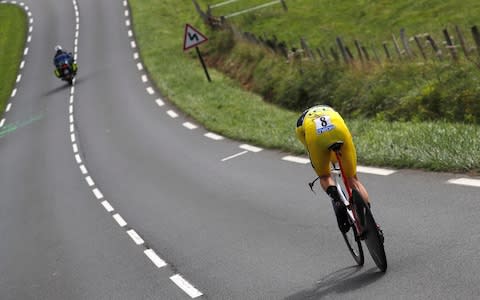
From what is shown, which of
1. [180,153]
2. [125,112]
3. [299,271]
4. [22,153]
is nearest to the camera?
[299,271]

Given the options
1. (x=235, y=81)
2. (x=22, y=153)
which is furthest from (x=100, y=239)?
(x=235, y=81)

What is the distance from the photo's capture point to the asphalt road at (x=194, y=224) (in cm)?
706

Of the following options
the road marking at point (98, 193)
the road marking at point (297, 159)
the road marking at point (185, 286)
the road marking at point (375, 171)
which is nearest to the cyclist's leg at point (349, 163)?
the road marking at point (185, 286)

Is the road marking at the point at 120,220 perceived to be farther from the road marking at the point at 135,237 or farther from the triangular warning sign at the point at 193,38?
the triangular warning sign at the point at 193,38

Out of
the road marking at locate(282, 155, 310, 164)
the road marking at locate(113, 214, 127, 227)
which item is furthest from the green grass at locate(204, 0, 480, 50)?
the road marking at locate(113, 214, 127, 227)

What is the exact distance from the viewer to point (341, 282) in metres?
6.98

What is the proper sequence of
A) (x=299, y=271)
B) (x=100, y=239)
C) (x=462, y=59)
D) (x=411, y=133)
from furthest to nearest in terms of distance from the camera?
(x=462, y=59) < (x=100, y=239) < (x=411, y=133) < (x=299, y=271)

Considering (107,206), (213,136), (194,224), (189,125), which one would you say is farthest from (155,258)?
(189,125)

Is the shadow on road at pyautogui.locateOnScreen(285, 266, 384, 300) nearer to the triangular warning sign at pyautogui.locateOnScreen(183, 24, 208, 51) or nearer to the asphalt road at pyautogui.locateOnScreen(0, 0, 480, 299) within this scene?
the asphalt road at pyautogui.locateOnScreen(0, 0, 480, 299)

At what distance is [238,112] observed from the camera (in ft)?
67.5

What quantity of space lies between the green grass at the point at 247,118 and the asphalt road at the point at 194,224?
390 millimetres

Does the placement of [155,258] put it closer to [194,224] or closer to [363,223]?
[194,224]

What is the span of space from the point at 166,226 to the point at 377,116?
18.8 ft

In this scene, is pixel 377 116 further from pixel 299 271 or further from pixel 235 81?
pixel 235 81
